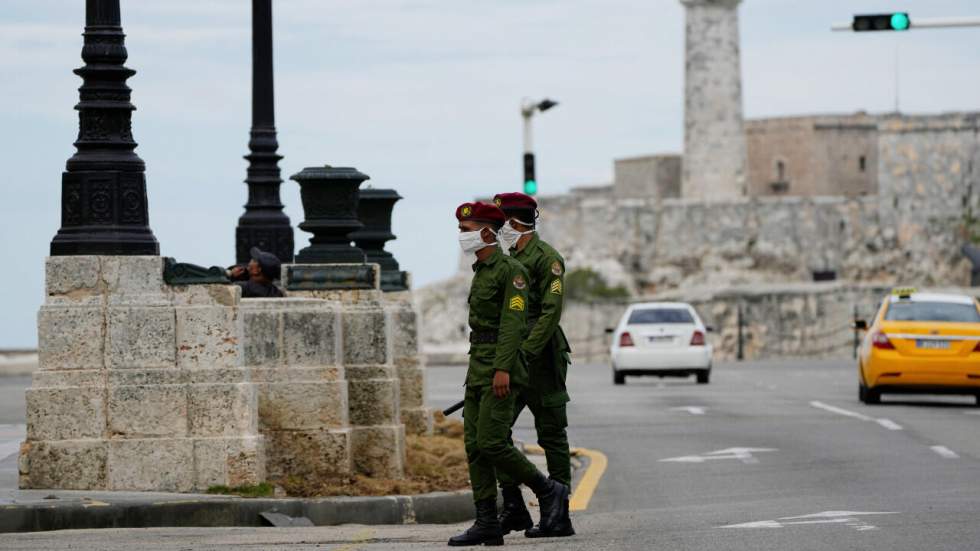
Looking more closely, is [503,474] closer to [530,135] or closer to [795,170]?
[530,135]

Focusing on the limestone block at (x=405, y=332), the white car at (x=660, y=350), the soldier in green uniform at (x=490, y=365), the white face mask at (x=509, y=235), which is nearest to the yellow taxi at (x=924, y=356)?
the white car at (x=660, y=350)

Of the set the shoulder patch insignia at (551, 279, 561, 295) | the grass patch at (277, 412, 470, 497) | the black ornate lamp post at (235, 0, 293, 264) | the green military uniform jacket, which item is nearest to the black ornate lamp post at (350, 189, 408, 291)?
the black ornate lamp post at (235, 0, 293, 264)

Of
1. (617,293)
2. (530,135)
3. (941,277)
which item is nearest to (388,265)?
(530,135)

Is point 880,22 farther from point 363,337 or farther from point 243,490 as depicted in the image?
point 243,490

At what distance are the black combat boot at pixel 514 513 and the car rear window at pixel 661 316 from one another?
85.3ft

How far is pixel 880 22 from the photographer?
115ft

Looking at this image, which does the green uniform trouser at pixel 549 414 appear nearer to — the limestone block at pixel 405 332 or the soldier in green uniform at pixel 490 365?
the soldier in green uniform at pixel 490 365

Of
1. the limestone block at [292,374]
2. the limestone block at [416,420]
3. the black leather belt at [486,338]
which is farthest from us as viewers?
the limestone block at [416,420]

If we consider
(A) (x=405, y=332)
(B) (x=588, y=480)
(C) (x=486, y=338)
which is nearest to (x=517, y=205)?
(C) (x=486, y=338)

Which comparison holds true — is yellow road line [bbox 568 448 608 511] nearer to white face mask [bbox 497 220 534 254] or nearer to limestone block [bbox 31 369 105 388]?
white face mask [bbox 497 220 534 254]

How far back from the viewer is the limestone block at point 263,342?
16.2 meters

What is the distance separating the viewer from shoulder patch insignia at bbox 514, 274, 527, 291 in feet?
42.6

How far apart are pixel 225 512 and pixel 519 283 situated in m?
2.52

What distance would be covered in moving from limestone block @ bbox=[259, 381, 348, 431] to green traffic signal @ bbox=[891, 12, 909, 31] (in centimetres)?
2059
